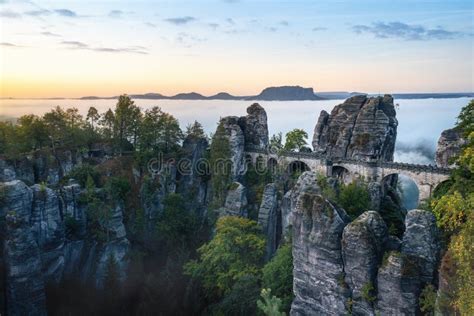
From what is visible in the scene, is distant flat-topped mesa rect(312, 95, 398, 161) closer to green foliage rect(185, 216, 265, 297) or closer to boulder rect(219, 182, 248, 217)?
boulder rect(219, 182, 248, 217)

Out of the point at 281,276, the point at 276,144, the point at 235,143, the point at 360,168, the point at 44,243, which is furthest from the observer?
the point at 276,144

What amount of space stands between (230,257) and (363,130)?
24.0 metres

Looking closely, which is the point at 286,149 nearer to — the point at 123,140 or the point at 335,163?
the point at 335,163

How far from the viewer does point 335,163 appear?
154 feet

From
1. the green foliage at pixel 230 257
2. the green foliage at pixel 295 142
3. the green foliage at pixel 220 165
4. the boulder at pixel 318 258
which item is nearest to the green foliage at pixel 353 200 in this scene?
the green foliage at pixel 230 257

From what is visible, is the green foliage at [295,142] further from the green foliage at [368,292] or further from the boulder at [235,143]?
the green foliage at [368,292]

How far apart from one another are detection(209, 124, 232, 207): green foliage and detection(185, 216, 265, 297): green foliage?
31.6 ft

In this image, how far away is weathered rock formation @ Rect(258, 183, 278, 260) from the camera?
37047mm

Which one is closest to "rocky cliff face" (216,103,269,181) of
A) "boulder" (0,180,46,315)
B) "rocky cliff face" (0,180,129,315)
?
"rocky cliff face" (0,180,129,315)

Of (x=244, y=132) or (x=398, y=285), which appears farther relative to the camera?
(x=244, y=132)

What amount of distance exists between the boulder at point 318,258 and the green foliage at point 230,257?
284 inches

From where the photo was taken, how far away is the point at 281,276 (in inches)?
1073

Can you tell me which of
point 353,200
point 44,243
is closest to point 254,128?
point 353,200

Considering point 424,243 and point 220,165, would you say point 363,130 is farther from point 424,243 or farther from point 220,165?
point 424,243
